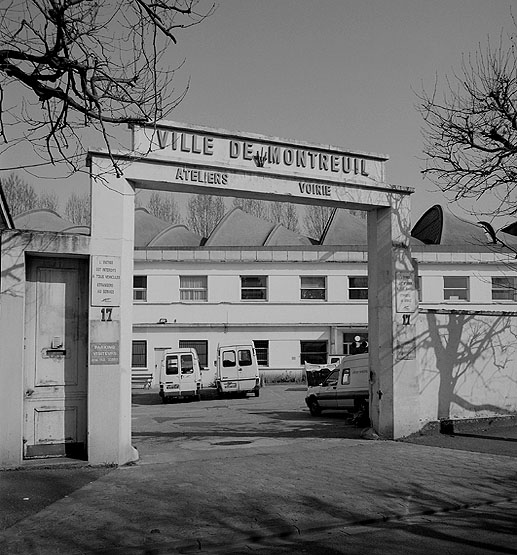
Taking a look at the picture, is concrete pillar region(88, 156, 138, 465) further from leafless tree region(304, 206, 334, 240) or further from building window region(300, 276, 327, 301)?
leafless tree region(304, 206, 334, 240)

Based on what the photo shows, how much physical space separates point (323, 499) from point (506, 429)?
7924 mm

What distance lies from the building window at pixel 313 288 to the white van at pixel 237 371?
25.5 feet

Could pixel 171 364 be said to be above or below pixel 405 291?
below

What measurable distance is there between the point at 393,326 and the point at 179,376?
18929 mm

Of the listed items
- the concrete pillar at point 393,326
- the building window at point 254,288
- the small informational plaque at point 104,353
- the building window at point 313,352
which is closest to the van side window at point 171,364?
the building window at point 254,288

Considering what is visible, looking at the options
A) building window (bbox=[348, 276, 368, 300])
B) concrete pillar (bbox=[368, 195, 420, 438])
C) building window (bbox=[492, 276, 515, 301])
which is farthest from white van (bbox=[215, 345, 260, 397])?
concrete pillar (bbox=[368, 195, 420, 438])

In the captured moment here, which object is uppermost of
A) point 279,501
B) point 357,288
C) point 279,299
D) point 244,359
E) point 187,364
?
point 357,288

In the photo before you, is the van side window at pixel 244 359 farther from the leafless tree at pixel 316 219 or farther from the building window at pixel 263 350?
the leafless tree at pixel 316 219

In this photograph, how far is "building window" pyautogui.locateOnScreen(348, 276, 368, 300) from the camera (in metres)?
40.3

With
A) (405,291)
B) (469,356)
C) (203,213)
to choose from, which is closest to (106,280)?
(405,291)

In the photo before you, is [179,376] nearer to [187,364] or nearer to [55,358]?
[187,364]

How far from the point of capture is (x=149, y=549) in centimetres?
718

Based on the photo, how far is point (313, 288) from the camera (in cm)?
4025

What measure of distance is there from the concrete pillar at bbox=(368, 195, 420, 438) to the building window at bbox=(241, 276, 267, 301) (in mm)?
24926
